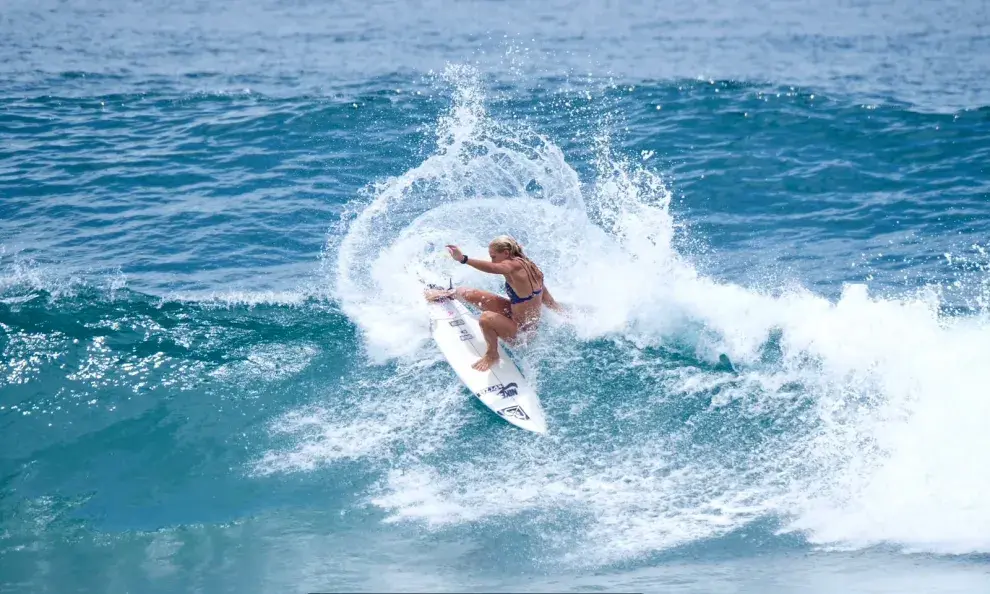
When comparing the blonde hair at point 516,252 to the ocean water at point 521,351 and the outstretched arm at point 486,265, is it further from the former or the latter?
the ocean water at point 521,351

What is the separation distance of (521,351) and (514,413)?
1259 mm

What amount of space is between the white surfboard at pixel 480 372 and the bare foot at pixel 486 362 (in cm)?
5

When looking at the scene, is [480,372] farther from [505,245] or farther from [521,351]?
[505,245]

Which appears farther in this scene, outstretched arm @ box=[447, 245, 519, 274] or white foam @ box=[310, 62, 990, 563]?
outstretched arm @ box=[447, 245, 519, 274]

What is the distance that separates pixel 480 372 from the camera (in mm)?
10578

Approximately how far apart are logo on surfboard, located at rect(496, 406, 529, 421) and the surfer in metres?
0.79

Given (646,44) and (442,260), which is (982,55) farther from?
(442,260)

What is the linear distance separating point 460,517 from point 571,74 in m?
14.8

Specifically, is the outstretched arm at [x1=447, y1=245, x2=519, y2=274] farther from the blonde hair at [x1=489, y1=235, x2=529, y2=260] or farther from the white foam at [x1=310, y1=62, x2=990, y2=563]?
the white foam at [x1=310, y1=62, x2=990, y2=563]

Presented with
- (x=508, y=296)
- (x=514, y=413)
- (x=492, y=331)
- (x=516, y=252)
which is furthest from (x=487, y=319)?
(x=514, y=413)

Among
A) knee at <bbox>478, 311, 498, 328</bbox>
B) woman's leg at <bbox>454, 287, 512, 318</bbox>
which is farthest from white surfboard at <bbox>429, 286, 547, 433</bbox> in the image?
knee at <bbox>478, 311, 498, 328</bbox>

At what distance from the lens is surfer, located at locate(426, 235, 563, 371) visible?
34.1 ft

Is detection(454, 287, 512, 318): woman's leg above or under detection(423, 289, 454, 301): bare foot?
under

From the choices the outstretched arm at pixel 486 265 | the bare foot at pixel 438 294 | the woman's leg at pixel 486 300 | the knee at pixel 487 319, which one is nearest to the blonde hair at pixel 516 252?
the outstretched arm at pixel 486 265
